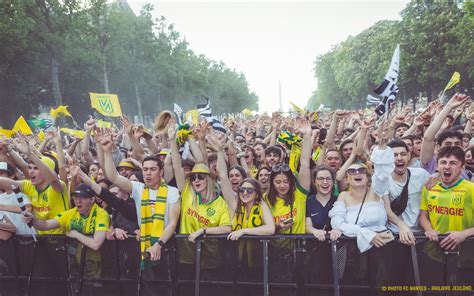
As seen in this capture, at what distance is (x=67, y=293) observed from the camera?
5168 millimetres

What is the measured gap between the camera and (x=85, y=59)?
4216 centimetres

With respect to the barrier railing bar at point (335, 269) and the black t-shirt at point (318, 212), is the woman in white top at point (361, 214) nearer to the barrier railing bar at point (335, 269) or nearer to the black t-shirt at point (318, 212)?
the barrier railing bar at point (335, 269)

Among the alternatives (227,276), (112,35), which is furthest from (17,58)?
(227,276)

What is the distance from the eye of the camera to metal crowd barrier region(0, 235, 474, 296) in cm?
440

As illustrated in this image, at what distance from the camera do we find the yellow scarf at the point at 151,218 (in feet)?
16.1

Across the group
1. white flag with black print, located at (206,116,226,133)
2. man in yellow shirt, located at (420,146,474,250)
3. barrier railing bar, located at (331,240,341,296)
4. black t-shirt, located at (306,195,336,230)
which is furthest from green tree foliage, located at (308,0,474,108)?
barrier railing bar, located at (331,240,341,296)

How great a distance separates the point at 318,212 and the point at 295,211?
26 cm

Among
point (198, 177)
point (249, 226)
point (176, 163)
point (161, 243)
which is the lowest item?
point (161, 243)

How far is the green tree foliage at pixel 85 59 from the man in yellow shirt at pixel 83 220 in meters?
29.7

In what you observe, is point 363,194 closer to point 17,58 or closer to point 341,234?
point 341,234

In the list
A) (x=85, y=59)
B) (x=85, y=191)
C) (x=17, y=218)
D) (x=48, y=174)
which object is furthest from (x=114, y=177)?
(x=85, y=59)

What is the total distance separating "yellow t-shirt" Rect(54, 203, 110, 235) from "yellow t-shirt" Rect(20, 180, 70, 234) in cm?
27

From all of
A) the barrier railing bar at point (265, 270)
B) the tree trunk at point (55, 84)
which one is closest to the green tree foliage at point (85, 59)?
the tree trunk at point (55, 84)

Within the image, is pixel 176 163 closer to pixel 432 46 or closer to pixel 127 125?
pixel 127 125
